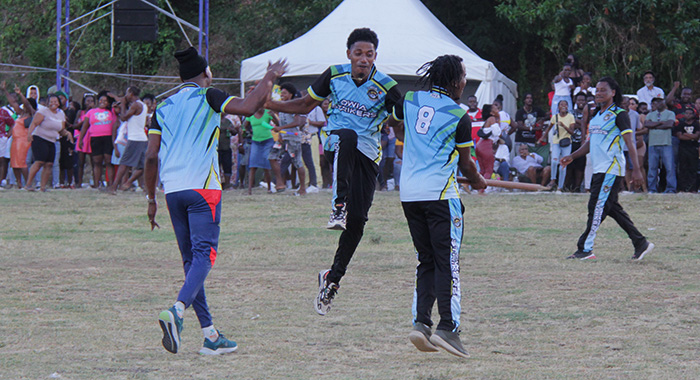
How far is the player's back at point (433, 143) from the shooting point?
20.0 ft

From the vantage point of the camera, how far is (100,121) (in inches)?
794

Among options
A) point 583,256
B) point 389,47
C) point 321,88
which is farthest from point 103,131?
point 321,88

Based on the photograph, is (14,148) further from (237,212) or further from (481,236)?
(481,236)

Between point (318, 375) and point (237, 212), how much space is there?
10.5m

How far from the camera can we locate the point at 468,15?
98.2ft

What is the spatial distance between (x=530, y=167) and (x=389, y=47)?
483 cm

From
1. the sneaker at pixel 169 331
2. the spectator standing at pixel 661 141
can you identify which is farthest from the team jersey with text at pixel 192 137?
the spectator standing at pixel 661 141

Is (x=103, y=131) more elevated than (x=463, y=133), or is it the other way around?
(x=103, y=131)

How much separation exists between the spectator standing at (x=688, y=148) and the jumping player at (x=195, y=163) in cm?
1527

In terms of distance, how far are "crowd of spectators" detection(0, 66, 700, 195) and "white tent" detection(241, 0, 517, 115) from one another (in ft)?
4.78

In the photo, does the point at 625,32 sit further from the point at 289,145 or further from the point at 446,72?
the point at 446,72

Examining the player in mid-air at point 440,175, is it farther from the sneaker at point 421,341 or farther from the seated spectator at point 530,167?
the seated spectator at point 530,167

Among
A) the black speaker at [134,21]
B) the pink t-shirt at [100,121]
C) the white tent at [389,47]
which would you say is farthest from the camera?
the black speaker at [134,21]

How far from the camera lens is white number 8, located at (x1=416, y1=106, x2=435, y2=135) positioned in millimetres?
6141
